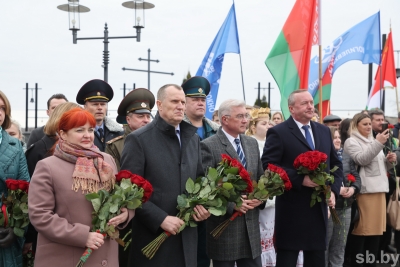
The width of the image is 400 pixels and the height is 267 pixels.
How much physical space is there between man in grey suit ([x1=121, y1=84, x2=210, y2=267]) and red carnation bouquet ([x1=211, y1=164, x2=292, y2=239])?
43 centimetres

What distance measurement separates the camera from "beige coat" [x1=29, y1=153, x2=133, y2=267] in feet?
11.4

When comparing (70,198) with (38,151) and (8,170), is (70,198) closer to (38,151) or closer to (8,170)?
(8,170)

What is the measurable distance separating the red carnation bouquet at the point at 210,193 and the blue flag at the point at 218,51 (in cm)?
463

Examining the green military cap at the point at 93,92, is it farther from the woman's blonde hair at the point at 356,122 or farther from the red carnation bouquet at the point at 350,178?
the woman's blonde hair at the point at 356,122

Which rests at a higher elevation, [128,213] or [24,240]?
[128,213]

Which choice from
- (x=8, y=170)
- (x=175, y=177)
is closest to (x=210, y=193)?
(x=175, y=177)

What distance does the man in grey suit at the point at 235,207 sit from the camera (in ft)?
16.3

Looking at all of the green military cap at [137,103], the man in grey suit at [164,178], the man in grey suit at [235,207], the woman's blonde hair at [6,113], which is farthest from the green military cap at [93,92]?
the man in grey suit at [164,178]

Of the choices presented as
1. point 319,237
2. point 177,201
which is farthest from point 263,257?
point 177,201

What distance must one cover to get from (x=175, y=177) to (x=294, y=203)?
167 cm

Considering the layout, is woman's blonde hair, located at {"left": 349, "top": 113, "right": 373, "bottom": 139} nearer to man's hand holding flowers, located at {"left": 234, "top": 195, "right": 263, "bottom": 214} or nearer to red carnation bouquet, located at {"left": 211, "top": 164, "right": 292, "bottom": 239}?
red carnation bouquet, located at {"left": 211, "top": 164, "right": 292, "bottom": 239}

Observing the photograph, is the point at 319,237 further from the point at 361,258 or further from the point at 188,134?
the point at 361,258

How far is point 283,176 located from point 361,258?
340 cm

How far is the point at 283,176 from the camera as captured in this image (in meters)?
4.82
